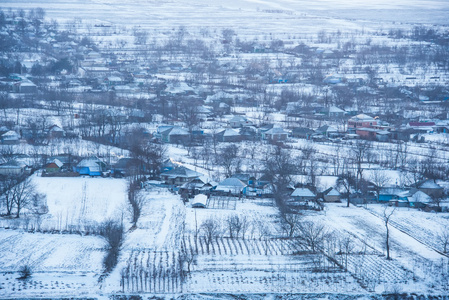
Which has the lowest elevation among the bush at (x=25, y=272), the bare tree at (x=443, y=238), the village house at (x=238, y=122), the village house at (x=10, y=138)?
the bare tree at (x=443, y=238)

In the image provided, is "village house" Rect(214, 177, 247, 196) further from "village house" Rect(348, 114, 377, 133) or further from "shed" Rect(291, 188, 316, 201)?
"village house" Rect(348, 114, 377, 133)

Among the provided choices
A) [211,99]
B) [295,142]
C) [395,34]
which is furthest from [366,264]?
[395,34]

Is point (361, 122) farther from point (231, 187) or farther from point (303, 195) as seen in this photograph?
point (231, 187)

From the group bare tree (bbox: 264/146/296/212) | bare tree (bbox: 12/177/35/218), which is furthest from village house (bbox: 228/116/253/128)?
bare tree (bbox: 12/177/35/218)

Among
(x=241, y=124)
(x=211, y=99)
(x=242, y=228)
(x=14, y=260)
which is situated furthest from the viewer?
(x=211, y=99)

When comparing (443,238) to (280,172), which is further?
(280,172)

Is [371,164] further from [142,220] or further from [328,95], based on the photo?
[328,95]

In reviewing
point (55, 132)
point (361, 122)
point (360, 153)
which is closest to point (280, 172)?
point (360, 153)

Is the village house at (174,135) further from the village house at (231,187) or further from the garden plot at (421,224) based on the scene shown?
the garden plot at (421,224)

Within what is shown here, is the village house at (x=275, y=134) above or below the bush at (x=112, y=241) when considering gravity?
above

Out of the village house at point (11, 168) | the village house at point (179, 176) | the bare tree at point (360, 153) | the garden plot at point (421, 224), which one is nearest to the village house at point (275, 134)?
the bare tree at point (360, 153)

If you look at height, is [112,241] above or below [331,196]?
above
